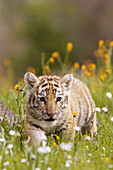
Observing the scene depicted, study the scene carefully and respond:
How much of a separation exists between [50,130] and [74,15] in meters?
18.0

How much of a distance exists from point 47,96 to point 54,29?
1564 cm

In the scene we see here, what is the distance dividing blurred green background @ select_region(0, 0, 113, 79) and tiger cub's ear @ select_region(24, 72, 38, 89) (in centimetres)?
1264

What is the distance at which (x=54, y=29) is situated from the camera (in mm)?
19672

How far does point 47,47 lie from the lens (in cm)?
1862

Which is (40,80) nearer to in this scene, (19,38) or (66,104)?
(66,104)

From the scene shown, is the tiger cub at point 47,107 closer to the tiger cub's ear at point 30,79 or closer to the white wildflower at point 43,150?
the tiger cub's ear at point 30,79

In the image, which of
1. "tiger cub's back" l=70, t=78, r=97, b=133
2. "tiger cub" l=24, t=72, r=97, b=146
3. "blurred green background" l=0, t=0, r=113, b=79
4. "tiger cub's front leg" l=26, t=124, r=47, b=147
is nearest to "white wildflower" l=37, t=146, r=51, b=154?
"tiger cub" l=24, t=72, r=97, b=146

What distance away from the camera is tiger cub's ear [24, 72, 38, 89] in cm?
470

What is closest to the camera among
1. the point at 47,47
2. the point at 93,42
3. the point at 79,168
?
the point at 79,168

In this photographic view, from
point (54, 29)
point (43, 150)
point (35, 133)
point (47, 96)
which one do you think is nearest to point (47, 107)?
point (47, 96)

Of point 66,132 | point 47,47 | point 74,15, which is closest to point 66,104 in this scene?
point 66,132

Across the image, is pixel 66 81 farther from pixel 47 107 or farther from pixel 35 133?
pixel 35 133

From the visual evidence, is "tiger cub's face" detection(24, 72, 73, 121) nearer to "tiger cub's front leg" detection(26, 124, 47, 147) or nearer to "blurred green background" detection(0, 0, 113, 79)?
"tiger cub's front leg" detection(26, 124, 47, 147)

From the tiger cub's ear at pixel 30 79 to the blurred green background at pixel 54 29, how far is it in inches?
498
